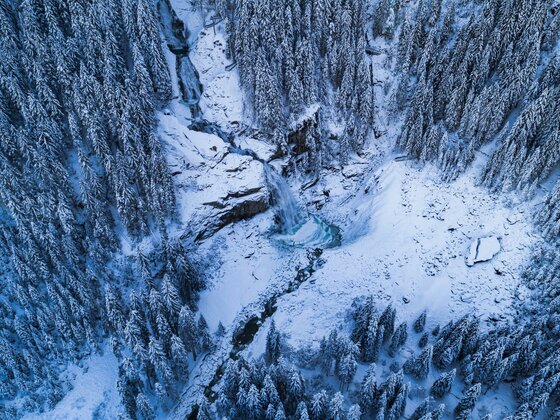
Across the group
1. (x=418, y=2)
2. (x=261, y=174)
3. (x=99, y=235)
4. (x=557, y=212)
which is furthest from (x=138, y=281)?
(x=418, y=2)

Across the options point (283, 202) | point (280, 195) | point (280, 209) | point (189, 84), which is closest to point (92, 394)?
point (280, 209)

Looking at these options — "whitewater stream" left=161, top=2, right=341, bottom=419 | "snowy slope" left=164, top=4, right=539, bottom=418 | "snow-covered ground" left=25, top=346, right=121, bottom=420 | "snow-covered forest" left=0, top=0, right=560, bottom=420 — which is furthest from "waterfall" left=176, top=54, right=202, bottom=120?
"snow-covered ground" left=25, top=346, right=121, bottom=420

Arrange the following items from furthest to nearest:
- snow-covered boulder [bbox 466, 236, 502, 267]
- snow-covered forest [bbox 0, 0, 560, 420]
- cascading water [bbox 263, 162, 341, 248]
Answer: cascading water [bbox 263, 162, 341, 248] → snow-covered boulder [bbox 466, 236, 502, 267] → snow-covered forest [bbox 0, 0, 560, 420]

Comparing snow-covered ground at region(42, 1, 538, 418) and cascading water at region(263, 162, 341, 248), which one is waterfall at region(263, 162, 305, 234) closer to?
cascading water at region(263, 162, 341, 248)

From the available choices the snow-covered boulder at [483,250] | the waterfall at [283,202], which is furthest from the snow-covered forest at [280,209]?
the waterfall at [283,202]

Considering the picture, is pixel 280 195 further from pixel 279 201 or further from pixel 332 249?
pixel 332 249
